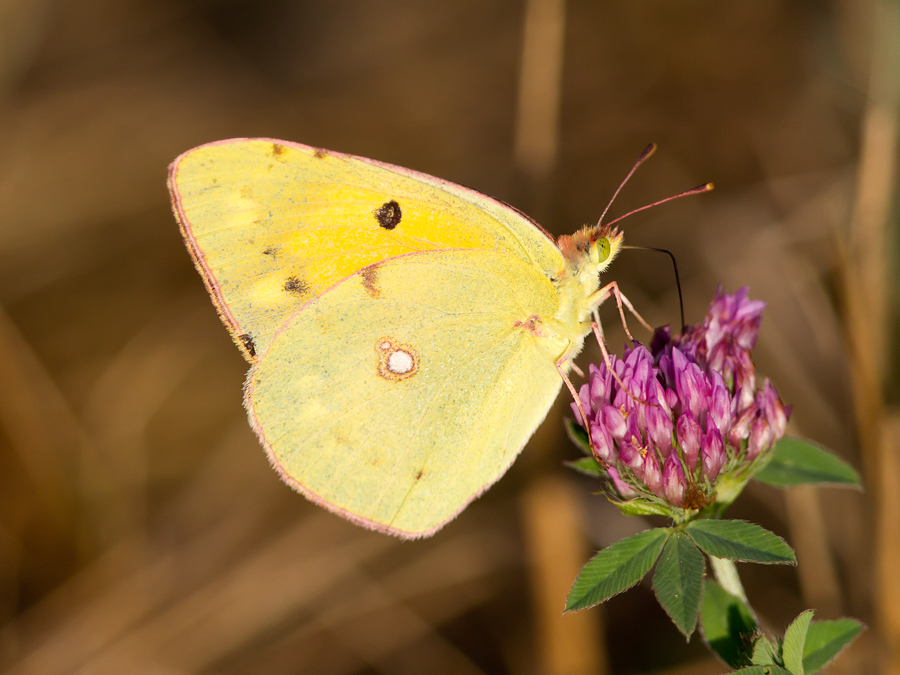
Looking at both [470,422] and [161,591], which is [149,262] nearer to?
[161,591]

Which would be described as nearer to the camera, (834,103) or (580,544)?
(580,544)

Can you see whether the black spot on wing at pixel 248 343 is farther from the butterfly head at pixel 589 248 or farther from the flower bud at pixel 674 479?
the flower bud at pixel 674 479

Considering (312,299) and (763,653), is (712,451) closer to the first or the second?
(763,653)

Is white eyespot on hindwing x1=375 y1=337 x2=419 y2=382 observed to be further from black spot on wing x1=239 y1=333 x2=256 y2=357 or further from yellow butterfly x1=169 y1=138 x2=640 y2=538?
black spot on wing x1=239 y1=333 x2=256 y2=357

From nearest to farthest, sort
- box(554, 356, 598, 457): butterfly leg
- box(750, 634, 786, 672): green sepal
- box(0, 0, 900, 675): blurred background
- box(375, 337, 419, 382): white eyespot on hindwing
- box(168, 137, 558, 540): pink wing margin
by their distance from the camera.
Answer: box(750, 634, 786, 672): green sepal < box(554, 356, 598, 457): butterfly leg < box(168, 137, 558, 540): pink wing margin < box(375, 337, 419, 382): white eyespot on hindwing < box(0, 0, 900, 675): blurred background

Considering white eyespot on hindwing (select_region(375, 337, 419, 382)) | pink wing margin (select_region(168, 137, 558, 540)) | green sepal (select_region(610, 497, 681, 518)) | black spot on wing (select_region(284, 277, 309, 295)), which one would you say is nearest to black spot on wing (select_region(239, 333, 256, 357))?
pink wing margin (select_region(168, 137, 558, 540))

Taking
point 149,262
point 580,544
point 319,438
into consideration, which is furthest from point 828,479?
point 149,262
